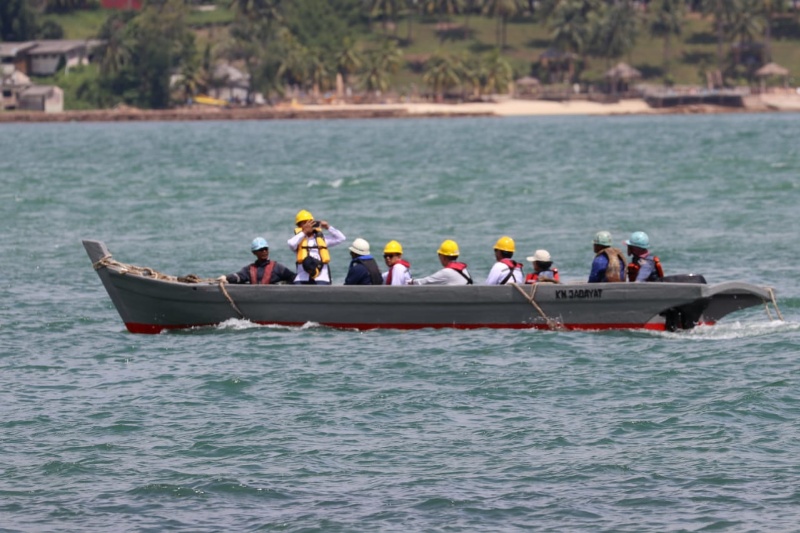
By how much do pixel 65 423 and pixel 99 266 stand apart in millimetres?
6020

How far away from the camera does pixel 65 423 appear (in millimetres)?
17438

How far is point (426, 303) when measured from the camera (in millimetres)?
22516

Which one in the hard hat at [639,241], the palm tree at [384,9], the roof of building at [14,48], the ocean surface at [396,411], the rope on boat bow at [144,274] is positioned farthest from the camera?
the palm tree at [384,9]

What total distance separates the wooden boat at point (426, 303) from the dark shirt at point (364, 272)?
35cm

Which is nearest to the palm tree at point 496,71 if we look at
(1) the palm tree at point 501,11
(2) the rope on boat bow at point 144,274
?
(1) the palm tree at point 501,11

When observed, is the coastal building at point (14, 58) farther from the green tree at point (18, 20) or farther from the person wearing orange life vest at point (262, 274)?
the person wearing orange life vest at point (262, 274)

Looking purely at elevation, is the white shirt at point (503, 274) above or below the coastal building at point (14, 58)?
below

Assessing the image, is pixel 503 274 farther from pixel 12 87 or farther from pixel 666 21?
pixel 12 87

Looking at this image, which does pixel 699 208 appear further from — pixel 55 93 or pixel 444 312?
pixel 55 93

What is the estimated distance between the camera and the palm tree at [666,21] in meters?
156

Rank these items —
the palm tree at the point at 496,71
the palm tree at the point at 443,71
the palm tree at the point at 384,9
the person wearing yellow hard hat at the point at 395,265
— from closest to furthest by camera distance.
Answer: the person wearing yellow hard hat at the point at 395,265 < the palm tree at the point at 443,71 < the palm tree at the point at 496,71 < the palm tree at the point at 384,9

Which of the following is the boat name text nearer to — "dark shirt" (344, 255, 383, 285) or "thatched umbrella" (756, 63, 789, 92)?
"dark shirt" (344, 255, 383, 285)

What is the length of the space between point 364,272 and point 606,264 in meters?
3.89

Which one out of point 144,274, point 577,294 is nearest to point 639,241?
point 577,294
